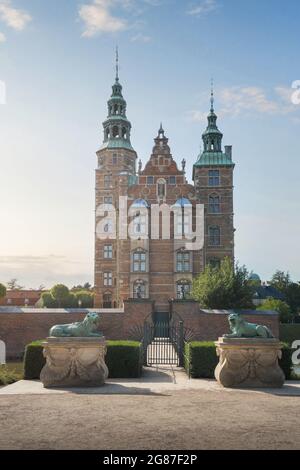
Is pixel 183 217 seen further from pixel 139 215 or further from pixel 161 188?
pixel 139 215

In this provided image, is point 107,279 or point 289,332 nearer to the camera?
point 289,332

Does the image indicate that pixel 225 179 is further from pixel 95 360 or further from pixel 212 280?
pixel 95 360

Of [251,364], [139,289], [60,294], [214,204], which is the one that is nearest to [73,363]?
[251,364]

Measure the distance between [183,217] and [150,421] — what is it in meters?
34.9

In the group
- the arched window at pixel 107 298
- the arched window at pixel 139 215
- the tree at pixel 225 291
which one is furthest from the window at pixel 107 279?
the tree at pixel 225 291

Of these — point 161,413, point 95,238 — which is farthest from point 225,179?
point 161,413

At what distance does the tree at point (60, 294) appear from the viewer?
5253cm

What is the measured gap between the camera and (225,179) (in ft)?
144

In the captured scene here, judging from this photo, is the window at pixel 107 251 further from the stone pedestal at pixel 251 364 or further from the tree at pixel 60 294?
the stone pedestal at pixel 251 364

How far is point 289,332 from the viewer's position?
1436 inches

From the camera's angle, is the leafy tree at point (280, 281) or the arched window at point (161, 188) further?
the leafy tree at point (280, 281)

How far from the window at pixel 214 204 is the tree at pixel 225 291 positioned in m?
12.1
